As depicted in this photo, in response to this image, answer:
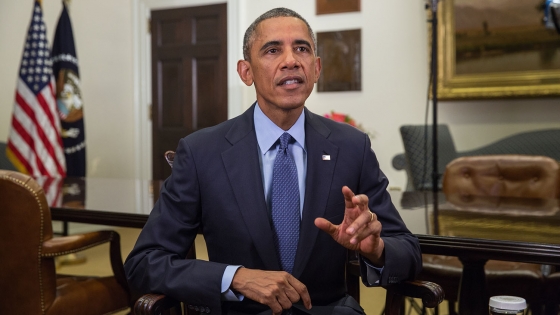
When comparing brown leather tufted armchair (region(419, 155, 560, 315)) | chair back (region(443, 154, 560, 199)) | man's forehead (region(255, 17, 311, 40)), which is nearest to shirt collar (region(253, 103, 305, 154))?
man's forehead (region(255, 17, 311, 40))

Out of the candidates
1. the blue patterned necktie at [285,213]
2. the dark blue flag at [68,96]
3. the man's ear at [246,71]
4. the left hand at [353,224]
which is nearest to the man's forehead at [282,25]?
the man's ear at [246,71]

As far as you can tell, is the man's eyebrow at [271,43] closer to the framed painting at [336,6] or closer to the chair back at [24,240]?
the chair back at [24,240]

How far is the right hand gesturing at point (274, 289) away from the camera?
1.35 metres

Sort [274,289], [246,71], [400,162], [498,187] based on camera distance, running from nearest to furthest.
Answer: [274,289], [246,71], [498,187], [400,162]

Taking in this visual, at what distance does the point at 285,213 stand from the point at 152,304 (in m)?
0.40

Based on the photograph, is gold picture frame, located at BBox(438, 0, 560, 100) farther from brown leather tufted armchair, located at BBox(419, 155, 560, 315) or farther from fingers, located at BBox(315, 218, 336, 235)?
fingers, located at BBox(315, 218, 336, 235)

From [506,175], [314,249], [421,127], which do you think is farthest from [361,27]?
[314,249]

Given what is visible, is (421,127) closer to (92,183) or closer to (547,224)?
(92,183)

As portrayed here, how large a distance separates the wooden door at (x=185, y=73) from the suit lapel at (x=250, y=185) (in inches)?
211

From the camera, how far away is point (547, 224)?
6.36 ft

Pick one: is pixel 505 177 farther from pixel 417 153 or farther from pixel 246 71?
pixel 417 153

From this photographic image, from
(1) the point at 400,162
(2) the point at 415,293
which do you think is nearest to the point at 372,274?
(2) the point at 415,293

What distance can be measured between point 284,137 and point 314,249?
313 millimetres

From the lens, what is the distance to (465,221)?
6.56ft
